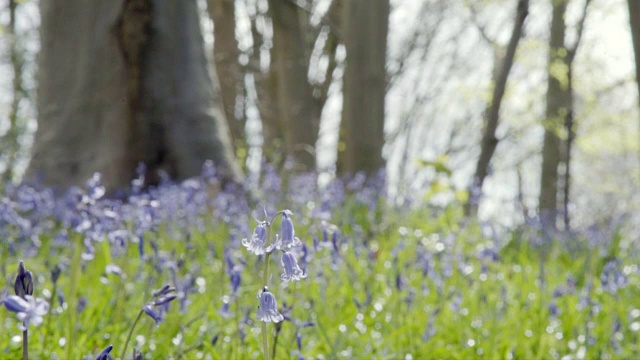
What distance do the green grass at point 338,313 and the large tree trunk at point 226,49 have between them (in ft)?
19.8

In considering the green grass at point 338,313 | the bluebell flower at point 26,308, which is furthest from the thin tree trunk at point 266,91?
the bluebell flower at point 26,308

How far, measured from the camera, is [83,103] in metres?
5.82

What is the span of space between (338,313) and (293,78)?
7467 mm

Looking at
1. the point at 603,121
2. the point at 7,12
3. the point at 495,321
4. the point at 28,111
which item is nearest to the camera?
the point at 495,321

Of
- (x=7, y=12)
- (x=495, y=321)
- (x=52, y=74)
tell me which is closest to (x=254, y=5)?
(x=7, y=12)

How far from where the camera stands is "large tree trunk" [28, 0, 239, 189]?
5703 mm

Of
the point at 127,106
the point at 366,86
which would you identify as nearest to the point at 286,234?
the point at 127,106

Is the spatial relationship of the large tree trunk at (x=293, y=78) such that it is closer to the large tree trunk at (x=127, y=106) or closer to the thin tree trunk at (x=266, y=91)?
the thin tree trunk at (x=266, y=91)

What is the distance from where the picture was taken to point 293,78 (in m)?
10.1

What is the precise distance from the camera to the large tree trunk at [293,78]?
9.92 meters

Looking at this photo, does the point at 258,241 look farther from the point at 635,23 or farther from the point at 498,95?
the point at 498,95

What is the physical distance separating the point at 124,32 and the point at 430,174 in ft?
9.12

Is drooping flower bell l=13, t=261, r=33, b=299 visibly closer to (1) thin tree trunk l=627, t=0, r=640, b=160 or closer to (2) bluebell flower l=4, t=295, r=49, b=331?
(2) bluebell flower l=4, t=295, r=49, b=331

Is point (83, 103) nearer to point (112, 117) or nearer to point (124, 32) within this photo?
point (112, 117)
